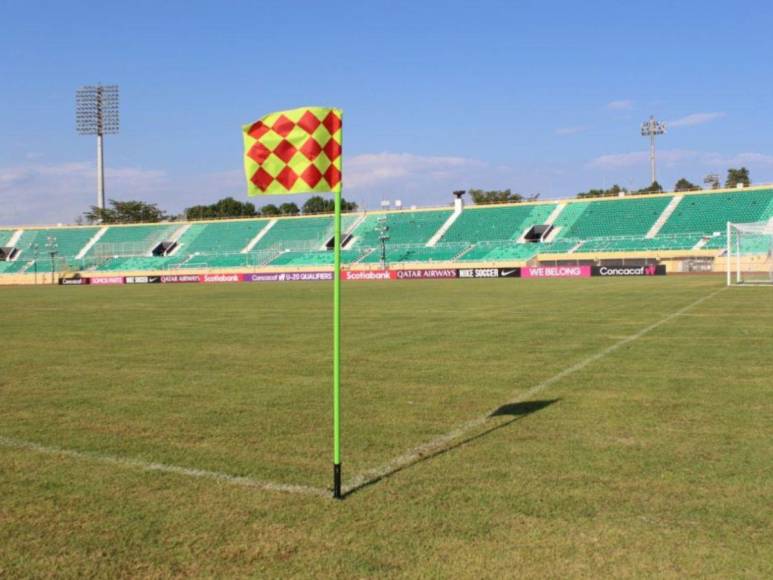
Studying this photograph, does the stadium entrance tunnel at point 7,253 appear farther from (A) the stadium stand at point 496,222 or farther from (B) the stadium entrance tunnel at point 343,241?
(A) the stadium stand at point 496,222

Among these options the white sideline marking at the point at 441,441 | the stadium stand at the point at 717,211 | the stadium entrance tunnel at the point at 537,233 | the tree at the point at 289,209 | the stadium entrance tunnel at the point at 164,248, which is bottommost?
the white sideline marking at the point at 441,441

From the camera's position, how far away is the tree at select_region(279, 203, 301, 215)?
5094 inches

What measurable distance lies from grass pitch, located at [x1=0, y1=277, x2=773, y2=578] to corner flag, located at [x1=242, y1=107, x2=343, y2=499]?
1.03 meters

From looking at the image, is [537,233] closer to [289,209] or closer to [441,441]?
[289,209]

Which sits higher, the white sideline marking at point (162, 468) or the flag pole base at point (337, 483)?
the flag pole base at point (337, 483)

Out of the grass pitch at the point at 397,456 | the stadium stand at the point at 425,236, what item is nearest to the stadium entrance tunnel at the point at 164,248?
the stadium stand at the point at 425,236

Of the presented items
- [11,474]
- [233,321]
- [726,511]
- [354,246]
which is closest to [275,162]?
[11,474]

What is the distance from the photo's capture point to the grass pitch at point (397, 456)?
390 centimetres

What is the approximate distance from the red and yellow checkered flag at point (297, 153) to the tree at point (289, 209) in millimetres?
125209

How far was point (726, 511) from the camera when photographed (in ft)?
14.6

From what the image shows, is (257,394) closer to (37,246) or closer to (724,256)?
(724,256)

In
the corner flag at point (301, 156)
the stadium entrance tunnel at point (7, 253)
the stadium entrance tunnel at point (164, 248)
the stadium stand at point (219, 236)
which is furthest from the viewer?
the stadium entrance tunnel at point (7, 253)

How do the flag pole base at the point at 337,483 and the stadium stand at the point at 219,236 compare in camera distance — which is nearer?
the flag pole base at the point at 337,483

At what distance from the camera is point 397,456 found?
5.79 metres
